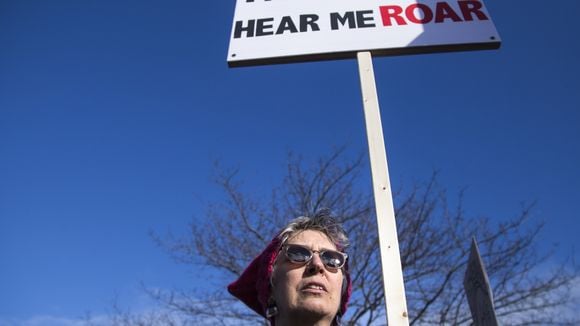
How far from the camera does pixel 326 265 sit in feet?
6.35

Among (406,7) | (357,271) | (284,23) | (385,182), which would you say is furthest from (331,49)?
(357,271)

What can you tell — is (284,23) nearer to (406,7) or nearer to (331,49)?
(331,49)

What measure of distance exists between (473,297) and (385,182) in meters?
0.57

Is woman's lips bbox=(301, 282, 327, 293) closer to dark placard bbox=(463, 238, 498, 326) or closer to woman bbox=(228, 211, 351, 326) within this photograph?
woman bbox=(228, 211, 351, 326)

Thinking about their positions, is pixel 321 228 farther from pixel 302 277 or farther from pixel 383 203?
pixel 383 203

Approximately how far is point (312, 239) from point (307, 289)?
33 cm

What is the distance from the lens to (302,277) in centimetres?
185

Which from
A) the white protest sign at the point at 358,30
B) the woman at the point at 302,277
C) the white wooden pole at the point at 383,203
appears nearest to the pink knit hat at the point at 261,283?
the woman at the point at 302,277

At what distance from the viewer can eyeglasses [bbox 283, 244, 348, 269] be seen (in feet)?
6.35

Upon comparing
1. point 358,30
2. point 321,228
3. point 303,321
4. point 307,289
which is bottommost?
point 303,321

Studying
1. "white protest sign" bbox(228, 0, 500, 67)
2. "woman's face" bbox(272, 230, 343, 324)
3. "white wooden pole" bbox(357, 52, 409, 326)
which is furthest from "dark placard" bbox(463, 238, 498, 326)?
"white protest sign" bbox(228, 0, 500, 67)

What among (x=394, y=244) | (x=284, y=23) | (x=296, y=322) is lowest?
(x=296, y=322)

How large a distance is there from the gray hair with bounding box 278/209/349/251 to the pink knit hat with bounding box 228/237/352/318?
8cm

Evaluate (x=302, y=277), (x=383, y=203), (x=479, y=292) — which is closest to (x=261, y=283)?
(x=302, y=277)
